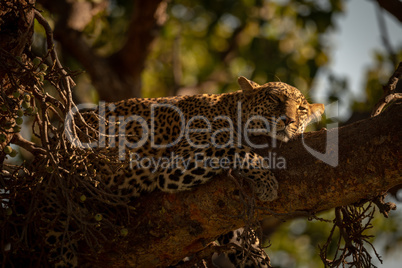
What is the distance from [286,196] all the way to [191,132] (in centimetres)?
189

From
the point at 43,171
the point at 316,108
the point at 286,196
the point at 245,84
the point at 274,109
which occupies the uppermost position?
the point at 43,171

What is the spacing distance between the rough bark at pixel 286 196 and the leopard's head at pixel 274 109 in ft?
3.15

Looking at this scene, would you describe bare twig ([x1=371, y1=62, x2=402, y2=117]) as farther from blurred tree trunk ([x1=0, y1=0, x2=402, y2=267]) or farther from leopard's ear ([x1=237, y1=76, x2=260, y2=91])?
leopard's ear ([x1=237, y1=76, x2=260, y2=91])

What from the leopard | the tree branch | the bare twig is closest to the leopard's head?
the leopard

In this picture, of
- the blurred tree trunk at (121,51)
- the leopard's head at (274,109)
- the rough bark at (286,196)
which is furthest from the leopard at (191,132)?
the blurred tree trunk at (121,51)

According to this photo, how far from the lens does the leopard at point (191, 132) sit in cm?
581

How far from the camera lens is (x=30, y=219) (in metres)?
5.27

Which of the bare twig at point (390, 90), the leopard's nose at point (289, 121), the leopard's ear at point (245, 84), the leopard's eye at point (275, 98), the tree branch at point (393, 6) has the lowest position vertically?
the leopard's nose at point (289, 121)

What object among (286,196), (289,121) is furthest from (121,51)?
(286,196)

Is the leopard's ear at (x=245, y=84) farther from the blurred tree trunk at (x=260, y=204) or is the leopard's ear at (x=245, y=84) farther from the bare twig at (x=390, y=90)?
the bare twig at (x=390, y=90)

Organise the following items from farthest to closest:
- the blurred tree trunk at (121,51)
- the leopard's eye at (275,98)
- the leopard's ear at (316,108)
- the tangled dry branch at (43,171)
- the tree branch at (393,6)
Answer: the blurred tree trunk at (121,51), the leopard's ear at (316,108), the leopard's eye at (275,98), the tangled dry branch at (43,171), the tree branch at (393,6)

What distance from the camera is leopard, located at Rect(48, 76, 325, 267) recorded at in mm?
5809

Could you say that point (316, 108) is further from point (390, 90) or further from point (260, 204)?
point (260, 204)

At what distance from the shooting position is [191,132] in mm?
6848
